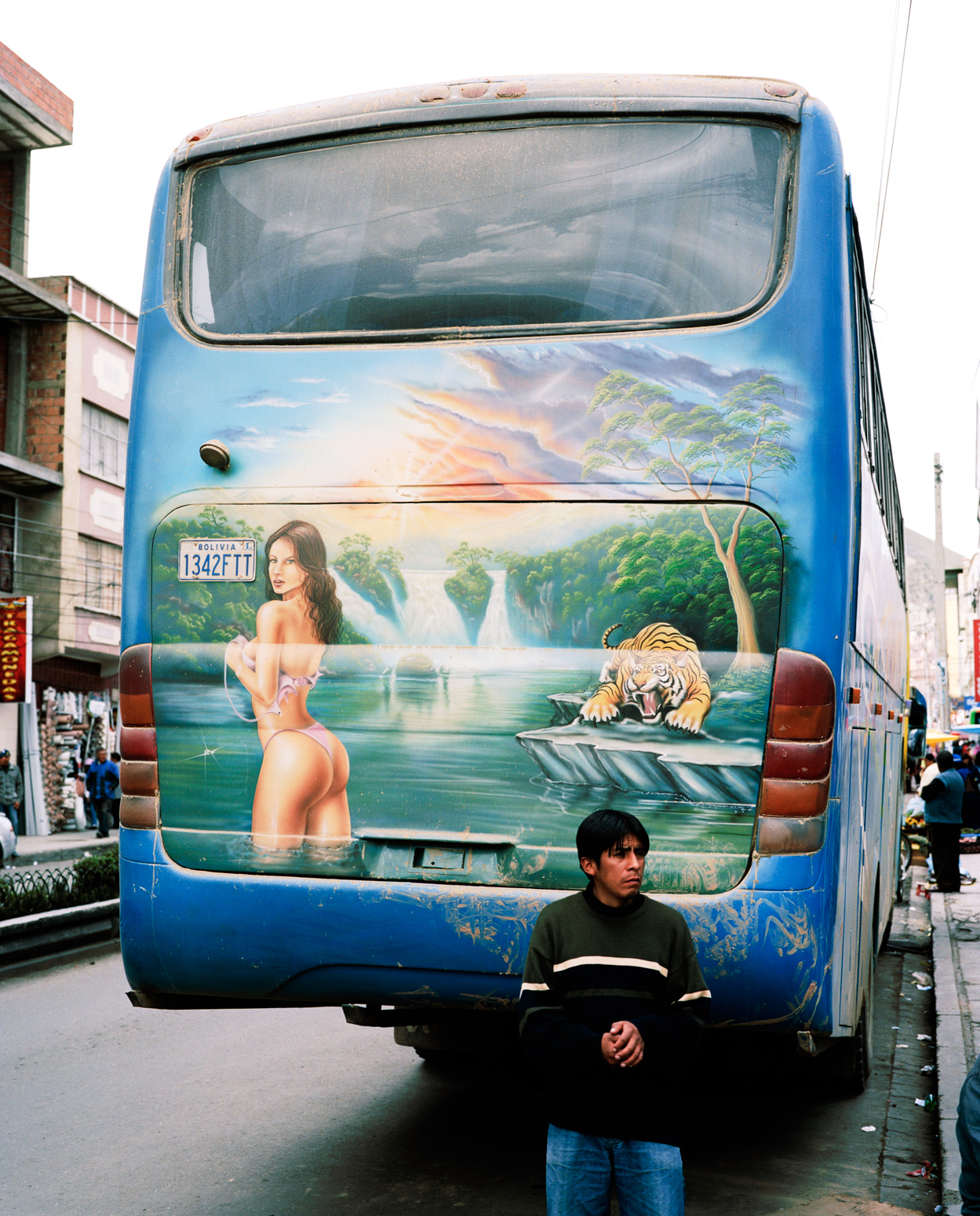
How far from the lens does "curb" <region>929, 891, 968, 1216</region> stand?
525 cm

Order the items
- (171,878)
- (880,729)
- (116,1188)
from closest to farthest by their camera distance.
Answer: (171,878) < (116,1188) < (880,729)

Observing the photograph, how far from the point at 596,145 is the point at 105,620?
28952mm

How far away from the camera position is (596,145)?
4.82 m

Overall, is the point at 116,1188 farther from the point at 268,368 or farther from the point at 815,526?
the point at 815,526

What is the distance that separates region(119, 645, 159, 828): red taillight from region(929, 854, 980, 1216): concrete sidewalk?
3.21m

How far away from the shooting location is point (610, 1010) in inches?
128

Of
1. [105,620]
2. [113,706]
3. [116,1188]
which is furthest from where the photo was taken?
[113,706]

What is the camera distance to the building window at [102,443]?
104 ft

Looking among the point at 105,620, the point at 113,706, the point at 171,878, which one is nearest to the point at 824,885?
the point at 171,878

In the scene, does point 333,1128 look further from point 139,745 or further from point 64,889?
point 64,889

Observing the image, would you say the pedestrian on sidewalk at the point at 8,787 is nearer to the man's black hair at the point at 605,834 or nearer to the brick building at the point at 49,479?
the brick building at the point at 49,479

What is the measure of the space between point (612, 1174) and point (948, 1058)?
4706 millimetres

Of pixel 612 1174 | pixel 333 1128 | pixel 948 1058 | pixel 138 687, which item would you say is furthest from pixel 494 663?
pixel 948 1058

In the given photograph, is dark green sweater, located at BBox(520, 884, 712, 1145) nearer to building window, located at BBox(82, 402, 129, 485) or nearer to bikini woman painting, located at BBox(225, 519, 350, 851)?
bikini woman painting, located at BBox(225, 519, 350, 851)
